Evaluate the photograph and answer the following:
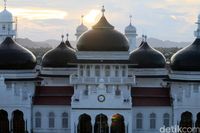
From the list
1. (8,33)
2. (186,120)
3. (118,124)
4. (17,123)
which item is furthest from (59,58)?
(186,120)

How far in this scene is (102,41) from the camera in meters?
49.3

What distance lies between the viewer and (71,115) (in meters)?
48.0

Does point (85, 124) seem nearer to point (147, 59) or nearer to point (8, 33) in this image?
point (147, 59)

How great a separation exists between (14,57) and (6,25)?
245 inches

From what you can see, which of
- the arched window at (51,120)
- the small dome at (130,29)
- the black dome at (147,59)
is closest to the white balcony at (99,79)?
the arched window at (51,120)

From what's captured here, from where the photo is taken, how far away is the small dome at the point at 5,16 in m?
57.3

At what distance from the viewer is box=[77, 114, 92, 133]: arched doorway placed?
4941 cm

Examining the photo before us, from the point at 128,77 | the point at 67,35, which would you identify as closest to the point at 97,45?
the point at 128,77

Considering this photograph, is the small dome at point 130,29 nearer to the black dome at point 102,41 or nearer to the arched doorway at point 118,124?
the black dome at point 102,41

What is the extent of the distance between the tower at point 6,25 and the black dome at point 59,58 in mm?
3561

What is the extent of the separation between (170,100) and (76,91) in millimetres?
6888

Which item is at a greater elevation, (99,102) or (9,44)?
(9,44)

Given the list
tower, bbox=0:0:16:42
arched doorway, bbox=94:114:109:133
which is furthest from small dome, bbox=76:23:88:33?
arched doorway, bbox=94:114:109:133

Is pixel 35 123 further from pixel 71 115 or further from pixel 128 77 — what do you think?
pixel 128 77
